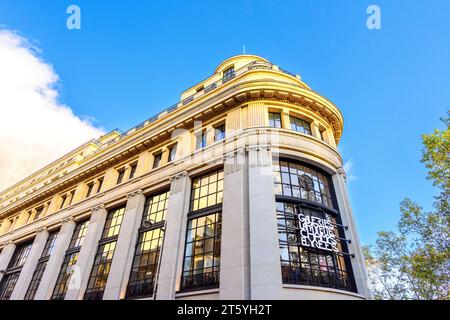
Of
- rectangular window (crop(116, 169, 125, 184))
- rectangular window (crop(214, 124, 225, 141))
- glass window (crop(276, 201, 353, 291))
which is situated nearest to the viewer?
glass window (crop(276, 201, 353, 291))

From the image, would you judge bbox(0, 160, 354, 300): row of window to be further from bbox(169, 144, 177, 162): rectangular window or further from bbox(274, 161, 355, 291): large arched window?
bbox(169, 144, 177, 162): rectangular window

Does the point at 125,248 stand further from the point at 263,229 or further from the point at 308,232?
the point at 308,232

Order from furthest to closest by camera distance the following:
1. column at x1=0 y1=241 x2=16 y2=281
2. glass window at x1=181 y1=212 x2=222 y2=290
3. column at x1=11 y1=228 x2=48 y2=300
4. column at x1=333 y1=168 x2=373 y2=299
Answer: column at x1=0 y1=241 x2=16 y2=281, column at x1=11 y1=228 x2=48 y2=300, column at x1=333 y1=168 x2=373 y2=299, glass window at x1=181 y1=212 x2=222 y2=290

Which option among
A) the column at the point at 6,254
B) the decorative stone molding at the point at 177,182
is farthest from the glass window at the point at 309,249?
the column at the point at 6,254

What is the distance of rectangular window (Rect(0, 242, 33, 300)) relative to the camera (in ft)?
82.9

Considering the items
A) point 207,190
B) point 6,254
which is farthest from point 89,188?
point 207,190

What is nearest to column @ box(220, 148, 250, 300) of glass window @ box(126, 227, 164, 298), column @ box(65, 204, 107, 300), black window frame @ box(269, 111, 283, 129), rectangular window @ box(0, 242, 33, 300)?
black window frame @ box(269, 111, 283, 129)

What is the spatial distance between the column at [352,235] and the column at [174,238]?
9.71 meters

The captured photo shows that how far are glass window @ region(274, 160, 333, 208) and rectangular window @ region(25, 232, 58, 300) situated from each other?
871 inches

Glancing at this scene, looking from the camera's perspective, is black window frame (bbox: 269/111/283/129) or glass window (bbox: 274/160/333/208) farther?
black window frame (bbox: 269/111/283/129)

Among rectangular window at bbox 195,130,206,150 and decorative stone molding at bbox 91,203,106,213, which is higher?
rectangular window at bbox 195,130,206,150

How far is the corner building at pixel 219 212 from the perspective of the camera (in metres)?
12.7

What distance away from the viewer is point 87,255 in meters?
19.3

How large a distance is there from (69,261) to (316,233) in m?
19.9
